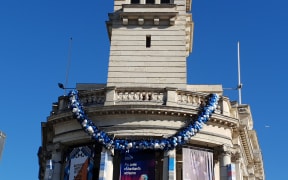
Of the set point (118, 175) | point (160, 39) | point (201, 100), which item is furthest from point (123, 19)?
point (118, 175)

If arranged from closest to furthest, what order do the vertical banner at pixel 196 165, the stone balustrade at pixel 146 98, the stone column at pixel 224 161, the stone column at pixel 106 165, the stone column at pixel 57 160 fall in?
the stone column at pixel 106 165 → the vertical banner at pixel 196 165 → the stone column at pixel 224 161 → the stone balustrade at pixel 146 98 → the stone column at pixel 57 160

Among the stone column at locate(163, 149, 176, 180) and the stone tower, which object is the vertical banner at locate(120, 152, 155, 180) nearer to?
the stone column at locate(163, 149, 176, 180)

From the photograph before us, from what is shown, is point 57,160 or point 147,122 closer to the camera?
point 147,122

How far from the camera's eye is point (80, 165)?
114ft

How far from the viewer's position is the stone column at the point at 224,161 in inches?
1380

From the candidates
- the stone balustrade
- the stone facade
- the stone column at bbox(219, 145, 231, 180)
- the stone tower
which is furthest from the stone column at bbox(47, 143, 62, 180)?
the stone column at bbox(219, 145, 231, 180)

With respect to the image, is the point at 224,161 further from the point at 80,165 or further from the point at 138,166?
the point at 80,165

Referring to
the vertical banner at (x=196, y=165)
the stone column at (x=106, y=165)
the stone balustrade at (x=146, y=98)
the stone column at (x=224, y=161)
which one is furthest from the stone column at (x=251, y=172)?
the stone column at (x=106, y=165)

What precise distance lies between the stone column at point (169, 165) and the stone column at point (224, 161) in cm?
414

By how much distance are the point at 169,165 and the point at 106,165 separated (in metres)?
4.44

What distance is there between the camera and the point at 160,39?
43.7 metres

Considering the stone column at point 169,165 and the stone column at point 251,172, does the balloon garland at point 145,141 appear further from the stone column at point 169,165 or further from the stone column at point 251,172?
the stone column at point 251,172

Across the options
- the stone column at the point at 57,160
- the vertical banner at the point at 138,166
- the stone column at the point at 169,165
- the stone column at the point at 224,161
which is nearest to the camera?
the stone column at the point at 169,165

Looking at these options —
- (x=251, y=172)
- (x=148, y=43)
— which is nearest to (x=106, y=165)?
(x=148, y=43)
